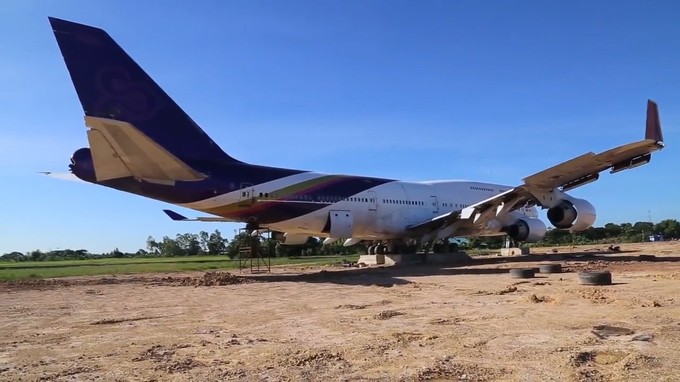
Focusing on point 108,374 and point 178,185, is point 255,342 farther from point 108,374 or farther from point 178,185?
point 178,185

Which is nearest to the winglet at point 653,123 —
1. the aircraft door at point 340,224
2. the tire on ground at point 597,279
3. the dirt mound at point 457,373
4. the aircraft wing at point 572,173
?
the aircraft wing at point 572,173

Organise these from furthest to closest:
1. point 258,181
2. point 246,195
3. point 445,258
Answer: point 445,258
point 258,181
point 246,195

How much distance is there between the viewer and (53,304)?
429 inches

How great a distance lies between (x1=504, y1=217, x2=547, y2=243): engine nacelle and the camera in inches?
1057

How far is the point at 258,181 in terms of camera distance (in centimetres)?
1984

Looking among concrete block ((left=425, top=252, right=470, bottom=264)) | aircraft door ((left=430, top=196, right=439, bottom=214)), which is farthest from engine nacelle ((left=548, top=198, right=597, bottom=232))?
aircraft door ((left=430, top=196, right=439, bottom=214))

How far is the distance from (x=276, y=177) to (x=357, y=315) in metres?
13.0

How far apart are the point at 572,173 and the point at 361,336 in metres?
16.4

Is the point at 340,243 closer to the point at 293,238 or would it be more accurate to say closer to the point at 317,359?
the point at 293,238

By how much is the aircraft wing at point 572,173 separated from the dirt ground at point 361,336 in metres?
8.73

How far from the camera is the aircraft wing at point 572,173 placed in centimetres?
1862

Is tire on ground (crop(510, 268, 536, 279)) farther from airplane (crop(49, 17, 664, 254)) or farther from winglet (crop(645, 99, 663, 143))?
winglet (crop(645, 99, 663, 143))

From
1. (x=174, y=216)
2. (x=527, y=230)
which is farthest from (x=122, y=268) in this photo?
(x=527, y=230)

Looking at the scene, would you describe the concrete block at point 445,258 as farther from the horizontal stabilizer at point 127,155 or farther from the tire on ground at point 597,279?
the tire on ground at point 597,279
